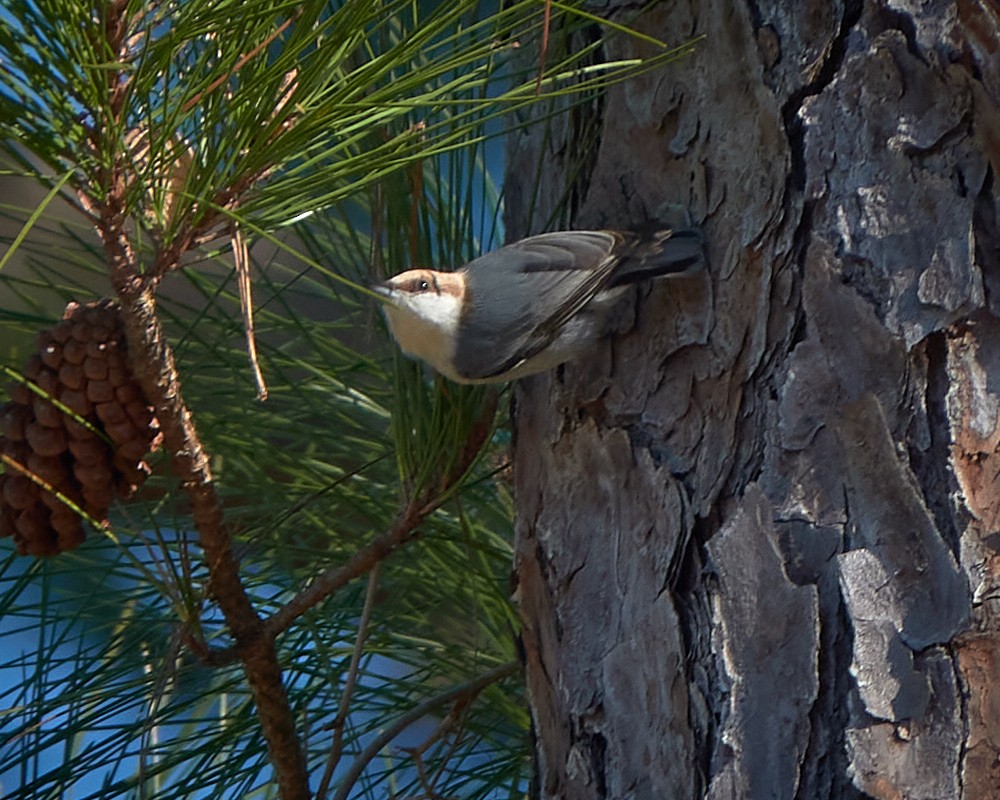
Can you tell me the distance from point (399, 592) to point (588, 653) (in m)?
0.43

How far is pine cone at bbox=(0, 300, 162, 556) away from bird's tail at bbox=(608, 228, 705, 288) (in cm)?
36

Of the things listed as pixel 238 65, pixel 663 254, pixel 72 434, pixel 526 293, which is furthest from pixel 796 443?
pixel 72 434

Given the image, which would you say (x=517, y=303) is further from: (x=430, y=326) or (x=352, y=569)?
(x=352, y=569)

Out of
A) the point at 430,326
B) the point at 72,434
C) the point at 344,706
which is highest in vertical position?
the point at 430,326

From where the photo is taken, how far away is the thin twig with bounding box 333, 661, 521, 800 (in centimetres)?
94

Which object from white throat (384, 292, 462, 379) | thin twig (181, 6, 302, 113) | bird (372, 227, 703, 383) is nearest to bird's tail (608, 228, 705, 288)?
bird (372, 227, 703, 383)

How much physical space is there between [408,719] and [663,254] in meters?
0.42

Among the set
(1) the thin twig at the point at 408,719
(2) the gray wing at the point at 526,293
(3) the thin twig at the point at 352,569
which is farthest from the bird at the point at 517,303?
(1) the thin twig at the point at 408,719

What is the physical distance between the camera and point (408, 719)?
38.6 inches

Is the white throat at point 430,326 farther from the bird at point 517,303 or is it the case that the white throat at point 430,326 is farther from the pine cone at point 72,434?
the pine cone at point 72,434

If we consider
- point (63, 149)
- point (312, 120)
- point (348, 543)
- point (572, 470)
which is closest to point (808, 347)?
point (572, 470)

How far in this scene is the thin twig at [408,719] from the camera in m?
0.94

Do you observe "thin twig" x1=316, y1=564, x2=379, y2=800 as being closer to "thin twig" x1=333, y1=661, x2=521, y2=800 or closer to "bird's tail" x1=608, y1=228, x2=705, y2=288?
"thin twig" x1=333, y1=661, x2=521, y2=800

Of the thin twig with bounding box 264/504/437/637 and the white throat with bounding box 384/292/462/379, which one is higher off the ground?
the white throat with bounding box 384/292/462/379
